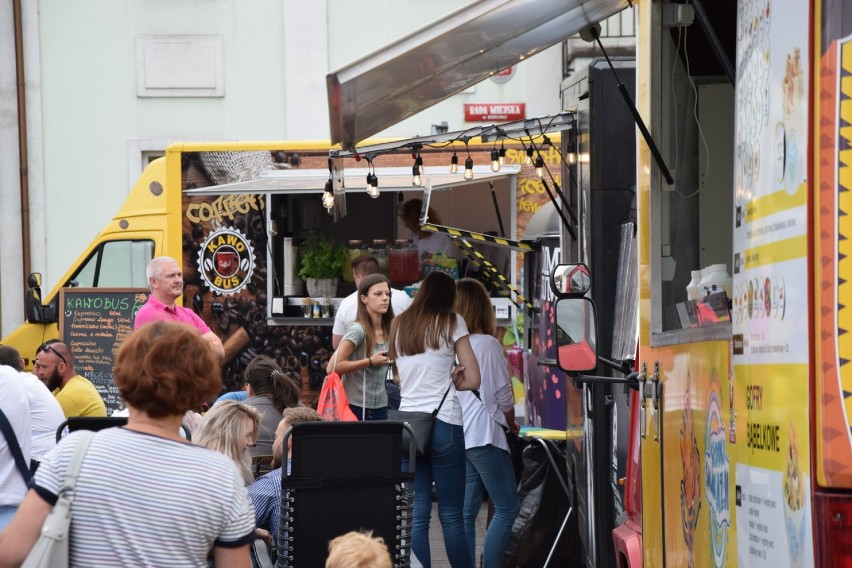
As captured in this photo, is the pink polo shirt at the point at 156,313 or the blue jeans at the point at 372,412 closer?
the pink polo shirt at the point at 156,313

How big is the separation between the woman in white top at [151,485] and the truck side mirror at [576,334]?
180cm

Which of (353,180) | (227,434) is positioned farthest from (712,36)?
(353,180)

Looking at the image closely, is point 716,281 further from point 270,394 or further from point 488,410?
point 270,394

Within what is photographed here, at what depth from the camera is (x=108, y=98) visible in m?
17.5

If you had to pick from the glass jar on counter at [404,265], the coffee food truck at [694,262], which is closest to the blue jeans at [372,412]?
the coffee food truck at [694,262]

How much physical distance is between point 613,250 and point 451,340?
1013mm

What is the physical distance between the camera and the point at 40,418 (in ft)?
20.7

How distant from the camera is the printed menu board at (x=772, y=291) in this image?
279 centimetres

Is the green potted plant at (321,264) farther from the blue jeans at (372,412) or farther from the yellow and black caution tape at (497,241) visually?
the blue jeans at (372,412)

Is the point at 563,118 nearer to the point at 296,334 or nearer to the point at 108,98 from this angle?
the point at 296,334

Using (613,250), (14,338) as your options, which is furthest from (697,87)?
(14,338)

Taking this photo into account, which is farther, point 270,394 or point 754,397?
point 270,394

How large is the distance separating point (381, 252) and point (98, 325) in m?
2.68

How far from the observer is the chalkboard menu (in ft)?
39.2
